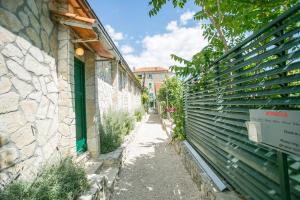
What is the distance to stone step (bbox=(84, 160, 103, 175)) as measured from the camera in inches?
171

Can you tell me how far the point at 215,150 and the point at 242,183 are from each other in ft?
3.82

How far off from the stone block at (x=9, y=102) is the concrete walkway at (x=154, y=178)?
247 centimetres

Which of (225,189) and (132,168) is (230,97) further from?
(132,168)

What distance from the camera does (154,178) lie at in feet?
16.6

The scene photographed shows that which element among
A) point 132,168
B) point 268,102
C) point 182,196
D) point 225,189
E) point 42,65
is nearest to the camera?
point 268,102

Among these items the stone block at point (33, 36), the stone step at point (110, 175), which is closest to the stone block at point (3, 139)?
the stone block at point (33, 36)

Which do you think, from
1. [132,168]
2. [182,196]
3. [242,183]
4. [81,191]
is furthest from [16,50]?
[132,168]

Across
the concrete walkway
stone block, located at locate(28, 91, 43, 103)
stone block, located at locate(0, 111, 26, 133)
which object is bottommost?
the concrete walkway

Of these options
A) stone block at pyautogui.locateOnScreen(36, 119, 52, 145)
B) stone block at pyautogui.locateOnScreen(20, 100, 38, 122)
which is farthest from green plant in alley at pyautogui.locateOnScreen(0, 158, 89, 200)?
stone block at pyautogui.locateOnScreen(20, 100, 38, 122)

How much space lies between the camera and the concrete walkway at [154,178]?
4188mm

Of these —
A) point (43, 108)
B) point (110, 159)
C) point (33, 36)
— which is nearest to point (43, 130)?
point (43, 108)

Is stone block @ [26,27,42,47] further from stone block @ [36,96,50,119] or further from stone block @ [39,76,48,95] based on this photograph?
stone block @ [36,96,50,119]

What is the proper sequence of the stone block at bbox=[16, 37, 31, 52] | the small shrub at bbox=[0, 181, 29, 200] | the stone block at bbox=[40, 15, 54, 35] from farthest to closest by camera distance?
the stone block at bbox=[40, 15, 54, 35] < the stone block at bbox=[16, 37, 31, 52] < the small shrub at bbox=[0, 181, 29, 200]

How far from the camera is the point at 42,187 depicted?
254cm
